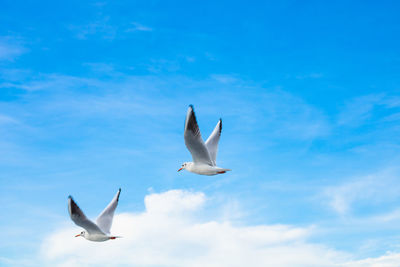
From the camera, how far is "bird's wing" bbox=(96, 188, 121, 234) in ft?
74.1

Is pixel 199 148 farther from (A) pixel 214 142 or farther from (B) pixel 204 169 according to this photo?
(A) pixel 214 142

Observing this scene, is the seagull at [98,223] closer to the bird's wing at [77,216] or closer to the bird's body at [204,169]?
the bird's wing at [77,216]

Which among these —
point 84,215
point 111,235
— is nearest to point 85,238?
point 111,235

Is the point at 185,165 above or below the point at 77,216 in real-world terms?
above

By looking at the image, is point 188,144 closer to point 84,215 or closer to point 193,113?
point 193,113

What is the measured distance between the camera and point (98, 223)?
2258 cm

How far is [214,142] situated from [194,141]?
364 cm

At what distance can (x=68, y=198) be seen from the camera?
1898 centimetres

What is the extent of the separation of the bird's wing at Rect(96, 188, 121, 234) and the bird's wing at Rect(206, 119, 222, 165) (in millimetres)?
5133

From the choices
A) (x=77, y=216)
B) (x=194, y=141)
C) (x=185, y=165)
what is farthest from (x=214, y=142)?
(x=77, y=216)

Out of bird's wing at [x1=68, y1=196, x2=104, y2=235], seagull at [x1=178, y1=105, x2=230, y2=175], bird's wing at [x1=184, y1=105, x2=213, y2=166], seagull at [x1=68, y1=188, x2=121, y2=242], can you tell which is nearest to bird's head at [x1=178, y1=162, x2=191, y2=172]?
seagull at [x1=178, y1=105, x2=230, y2=175]

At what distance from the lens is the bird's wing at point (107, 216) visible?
22.6 metres

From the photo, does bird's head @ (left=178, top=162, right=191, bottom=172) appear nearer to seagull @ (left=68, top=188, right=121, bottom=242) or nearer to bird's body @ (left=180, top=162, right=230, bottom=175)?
bird's body @ (left=180, top=162, right=230, bottom=175)

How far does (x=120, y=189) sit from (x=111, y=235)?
2.51m
